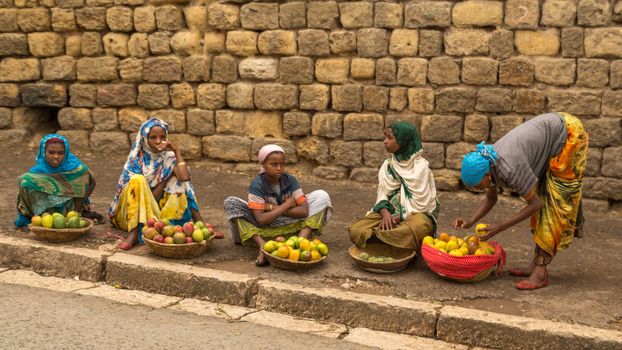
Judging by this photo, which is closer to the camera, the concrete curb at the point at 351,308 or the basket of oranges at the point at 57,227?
the concrete curb at the point at 351,308

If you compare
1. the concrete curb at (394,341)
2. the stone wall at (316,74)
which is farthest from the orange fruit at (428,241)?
the stone wall at (316,74)

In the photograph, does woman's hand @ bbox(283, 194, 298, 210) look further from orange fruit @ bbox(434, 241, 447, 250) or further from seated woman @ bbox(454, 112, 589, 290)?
seated woman @ bbox(454, 112, 589, 290)

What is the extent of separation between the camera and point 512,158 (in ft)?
17.3

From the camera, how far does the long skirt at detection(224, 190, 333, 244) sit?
629cm

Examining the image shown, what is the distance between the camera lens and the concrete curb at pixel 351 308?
5.08 meters

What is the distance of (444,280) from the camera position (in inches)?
222

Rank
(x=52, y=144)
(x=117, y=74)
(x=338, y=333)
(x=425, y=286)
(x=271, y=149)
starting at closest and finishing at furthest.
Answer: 1. (x=338, y=333)
2. (x=425, y=286)
3. (x=271, y=149)
4. (x=52, y=144)
5. (x=117, y=74)

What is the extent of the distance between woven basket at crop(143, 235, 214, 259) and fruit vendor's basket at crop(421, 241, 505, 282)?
5.98 ft

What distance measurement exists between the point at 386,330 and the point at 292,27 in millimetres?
4991

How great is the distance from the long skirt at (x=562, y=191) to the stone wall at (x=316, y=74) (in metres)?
2.88

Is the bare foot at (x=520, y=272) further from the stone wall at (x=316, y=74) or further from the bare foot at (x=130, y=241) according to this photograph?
the bare foot at (x=130, y=241)

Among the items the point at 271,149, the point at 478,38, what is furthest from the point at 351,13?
the point at 271,149

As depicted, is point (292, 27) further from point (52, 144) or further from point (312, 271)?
point (312, 271)

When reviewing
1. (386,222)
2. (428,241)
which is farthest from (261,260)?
(428,241)
